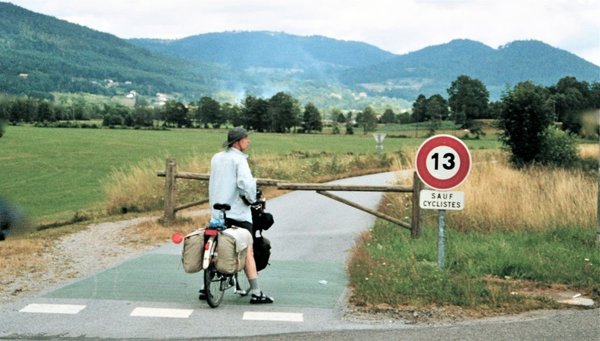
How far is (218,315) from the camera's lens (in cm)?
755

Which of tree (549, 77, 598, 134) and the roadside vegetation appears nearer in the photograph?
the roadside vegetation

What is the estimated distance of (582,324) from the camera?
7.27 metres

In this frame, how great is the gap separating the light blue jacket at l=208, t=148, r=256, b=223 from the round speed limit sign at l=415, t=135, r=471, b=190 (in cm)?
235

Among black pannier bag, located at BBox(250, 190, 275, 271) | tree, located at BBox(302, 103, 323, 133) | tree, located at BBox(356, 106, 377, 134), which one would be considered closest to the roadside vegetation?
black pannier bag, located at BBox(250, 190, 275, 271)

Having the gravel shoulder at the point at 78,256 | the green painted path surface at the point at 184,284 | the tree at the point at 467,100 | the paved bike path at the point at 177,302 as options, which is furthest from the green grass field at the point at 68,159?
the paved bike path at the point at 177,302

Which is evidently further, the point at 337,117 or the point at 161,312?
the point at 337,117

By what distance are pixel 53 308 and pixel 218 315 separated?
163cm

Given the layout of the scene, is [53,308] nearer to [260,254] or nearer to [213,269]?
[213,269]

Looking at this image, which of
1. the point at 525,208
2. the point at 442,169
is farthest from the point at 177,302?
the point at 525,208

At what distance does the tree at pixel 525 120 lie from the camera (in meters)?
31.0

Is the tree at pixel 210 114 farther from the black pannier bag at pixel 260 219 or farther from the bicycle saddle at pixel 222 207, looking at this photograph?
the bicycle saddle at pixel 222 207

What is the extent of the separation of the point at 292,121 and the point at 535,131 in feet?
274

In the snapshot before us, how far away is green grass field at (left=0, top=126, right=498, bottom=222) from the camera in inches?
1178

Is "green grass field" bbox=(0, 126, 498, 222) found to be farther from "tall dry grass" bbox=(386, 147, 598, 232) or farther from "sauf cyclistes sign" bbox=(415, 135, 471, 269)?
→ "sauf cyclistes sign" bbox=(415, 135, 471, 269)
